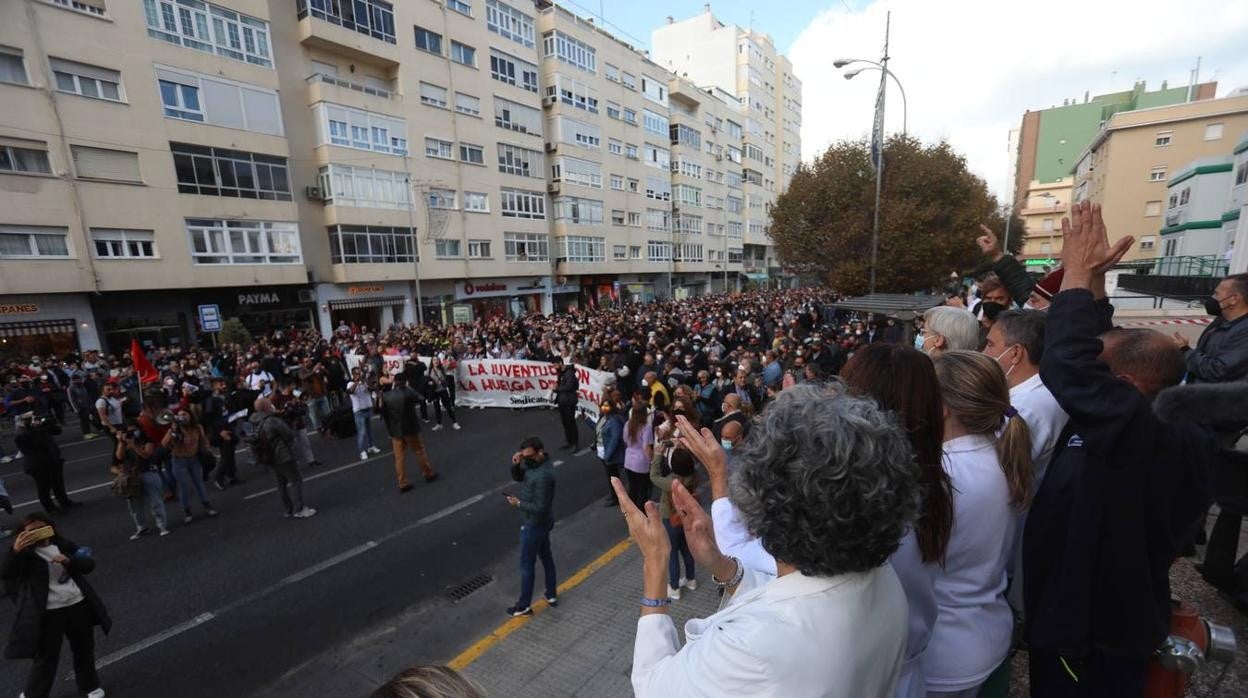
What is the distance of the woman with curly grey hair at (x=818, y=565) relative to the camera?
3.68ft

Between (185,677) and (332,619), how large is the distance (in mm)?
1083

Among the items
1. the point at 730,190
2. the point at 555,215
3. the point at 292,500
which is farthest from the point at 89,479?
the point at 730,190

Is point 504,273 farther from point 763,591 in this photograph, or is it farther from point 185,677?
point 763,591

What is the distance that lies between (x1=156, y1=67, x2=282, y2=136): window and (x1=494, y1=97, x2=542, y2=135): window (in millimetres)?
12409

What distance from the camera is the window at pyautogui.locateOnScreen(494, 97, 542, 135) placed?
31.7 metres

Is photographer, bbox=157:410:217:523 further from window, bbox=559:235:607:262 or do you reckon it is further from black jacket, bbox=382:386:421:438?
window, bbox=559:235:607:262

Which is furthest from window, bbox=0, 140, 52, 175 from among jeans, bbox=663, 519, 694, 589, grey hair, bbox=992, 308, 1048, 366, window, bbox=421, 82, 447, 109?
grey hair, bbox=992, 308, 1048, 366

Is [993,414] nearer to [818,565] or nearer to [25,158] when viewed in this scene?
[818,565]

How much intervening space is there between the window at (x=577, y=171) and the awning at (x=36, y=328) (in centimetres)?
2546

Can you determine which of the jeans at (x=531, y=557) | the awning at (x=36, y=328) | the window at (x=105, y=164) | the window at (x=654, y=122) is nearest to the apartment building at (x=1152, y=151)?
the window at (x=654, y=122)

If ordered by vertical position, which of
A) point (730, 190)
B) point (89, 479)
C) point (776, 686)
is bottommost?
point (89, 479)

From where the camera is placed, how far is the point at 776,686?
3.58 ft

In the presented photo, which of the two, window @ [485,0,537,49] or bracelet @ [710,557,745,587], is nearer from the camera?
Result: bracelet @ [710,557,745,587]

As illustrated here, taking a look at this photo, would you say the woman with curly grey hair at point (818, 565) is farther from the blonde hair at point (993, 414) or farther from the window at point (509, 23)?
the window at point (509, 23)
